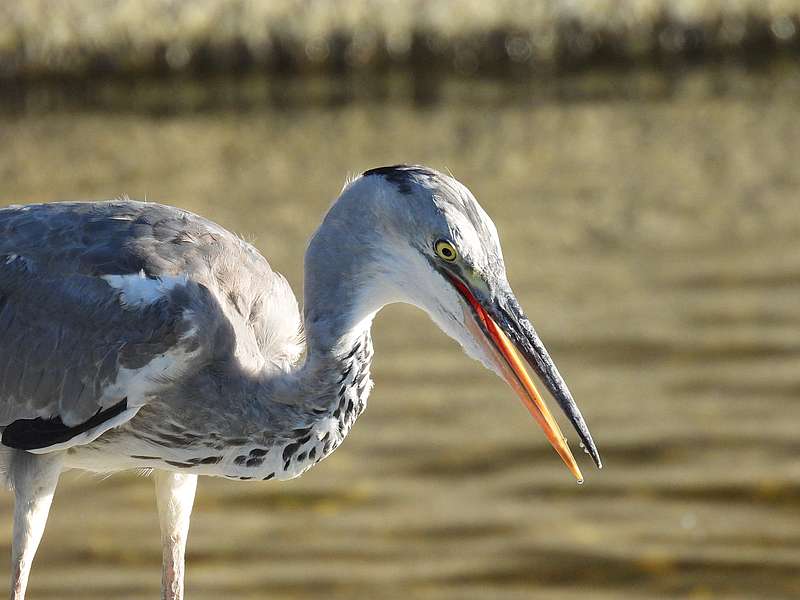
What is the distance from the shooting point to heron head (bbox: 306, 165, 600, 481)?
4.24 metres

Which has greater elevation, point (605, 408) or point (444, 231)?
point (444, 231)

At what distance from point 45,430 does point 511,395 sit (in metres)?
4.05

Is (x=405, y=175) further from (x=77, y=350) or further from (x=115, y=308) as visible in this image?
(x=77, y=350)

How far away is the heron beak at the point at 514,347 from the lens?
168 inches

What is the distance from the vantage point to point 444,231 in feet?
13.8

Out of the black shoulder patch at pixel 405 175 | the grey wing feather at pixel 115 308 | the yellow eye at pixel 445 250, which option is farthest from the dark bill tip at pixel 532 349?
the grey wing feather at pixel 115 308

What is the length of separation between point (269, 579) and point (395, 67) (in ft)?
36.6

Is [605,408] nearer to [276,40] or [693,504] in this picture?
[693,504]

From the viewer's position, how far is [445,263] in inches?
167

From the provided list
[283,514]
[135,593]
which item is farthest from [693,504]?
[135,593]

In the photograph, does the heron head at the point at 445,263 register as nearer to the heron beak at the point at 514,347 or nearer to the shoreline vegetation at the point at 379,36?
the heron beak at the point at 514,347

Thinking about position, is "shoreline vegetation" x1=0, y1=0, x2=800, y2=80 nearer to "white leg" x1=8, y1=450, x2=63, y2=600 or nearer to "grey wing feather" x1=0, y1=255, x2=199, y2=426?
"grey wing feather" x1=0, y1=255, x2=199, y2=426

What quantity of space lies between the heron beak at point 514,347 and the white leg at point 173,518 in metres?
1.44

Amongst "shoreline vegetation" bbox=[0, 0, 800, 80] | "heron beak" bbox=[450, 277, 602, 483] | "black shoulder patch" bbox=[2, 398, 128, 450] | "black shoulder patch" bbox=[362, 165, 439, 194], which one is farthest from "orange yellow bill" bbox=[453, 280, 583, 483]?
"shoreline vegetation" bbox=[0, 0, 800, 80]
